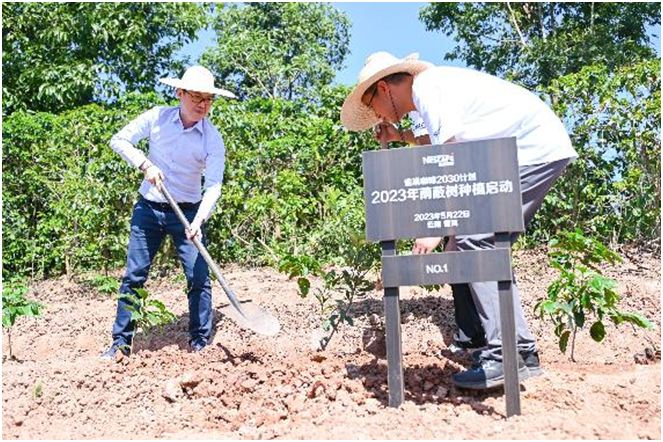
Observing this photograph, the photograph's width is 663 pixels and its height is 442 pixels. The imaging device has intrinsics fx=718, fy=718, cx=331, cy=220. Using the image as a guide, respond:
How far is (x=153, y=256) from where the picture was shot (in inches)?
171

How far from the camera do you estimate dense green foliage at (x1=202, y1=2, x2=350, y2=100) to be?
16.7 m

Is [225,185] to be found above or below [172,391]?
above

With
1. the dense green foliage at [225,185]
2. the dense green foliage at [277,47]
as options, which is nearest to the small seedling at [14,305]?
the dense green foliage at [225,185]

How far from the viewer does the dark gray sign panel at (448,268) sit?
269cm

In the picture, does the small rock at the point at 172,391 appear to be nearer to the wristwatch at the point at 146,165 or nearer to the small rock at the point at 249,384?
the small rock at the point at 249,384

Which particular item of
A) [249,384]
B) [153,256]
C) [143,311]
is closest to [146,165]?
[153,256]

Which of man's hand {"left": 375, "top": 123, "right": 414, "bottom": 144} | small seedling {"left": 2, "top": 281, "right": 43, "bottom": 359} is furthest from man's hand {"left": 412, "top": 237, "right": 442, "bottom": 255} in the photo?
small seedling {"left": 2, "top": 281, "right": 43, "bottom": 359}

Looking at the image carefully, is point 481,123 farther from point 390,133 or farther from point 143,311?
point 143,311

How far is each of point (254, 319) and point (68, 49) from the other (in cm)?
974

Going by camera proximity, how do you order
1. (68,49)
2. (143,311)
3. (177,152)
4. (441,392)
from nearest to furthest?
(441,392)
(143,311)
(177,152)
(68,49)

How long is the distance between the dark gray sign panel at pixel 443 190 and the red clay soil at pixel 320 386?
705mm

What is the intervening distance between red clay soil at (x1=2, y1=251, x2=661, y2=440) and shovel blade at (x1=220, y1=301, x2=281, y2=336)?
157 millimetres

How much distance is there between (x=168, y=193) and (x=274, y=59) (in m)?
13.0

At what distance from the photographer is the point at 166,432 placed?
9.89 ft
